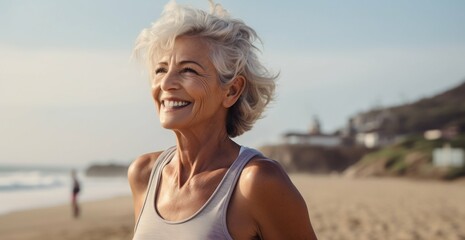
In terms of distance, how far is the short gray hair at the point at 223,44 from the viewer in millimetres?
1609

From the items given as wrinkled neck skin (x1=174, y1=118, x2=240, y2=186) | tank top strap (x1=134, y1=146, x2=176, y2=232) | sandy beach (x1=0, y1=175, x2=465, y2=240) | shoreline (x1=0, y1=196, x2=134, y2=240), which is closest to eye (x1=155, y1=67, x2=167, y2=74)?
wrinkled neck skin (x1=174, y1=118, x2=240, y2=186)

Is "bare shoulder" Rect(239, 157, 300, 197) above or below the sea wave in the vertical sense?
above

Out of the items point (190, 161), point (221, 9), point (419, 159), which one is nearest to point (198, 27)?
point (221, 9)

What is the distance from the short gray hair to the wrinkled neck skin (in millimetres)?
81

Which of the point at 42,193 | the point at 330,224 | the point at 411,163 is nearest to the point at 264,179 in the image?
the point at 330,224

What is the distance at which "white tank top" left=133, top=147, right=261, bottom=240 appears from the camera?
60.0 inches

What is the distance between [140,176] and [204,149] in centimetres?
28

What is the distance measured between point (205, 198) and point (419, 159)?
141 ft

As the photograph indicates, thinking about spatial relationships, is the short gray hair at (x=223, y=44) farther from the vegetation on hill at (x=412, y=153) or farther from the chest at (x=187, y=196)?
the vegetation on hill at (x=412, y=153)

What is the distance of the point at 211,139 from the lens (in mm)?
1725

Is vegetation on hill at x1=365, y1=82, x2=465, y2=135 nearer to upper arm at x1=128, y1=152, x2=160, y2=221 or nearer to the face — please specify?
upper arm at x1=128, y1=152, x2=160, y2=221

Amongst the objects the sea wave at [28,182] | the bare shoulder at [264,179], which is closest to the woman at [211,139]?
the bare shoulder at [264,179]

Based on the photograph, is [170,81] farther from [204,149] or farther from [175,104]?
[204,149]

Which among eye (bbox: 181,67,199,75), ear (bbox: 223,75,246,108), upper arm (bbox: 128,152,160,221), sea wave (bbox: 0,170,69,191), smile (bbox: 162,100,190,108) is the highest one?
eye (bbox: 181,67,199,75)
